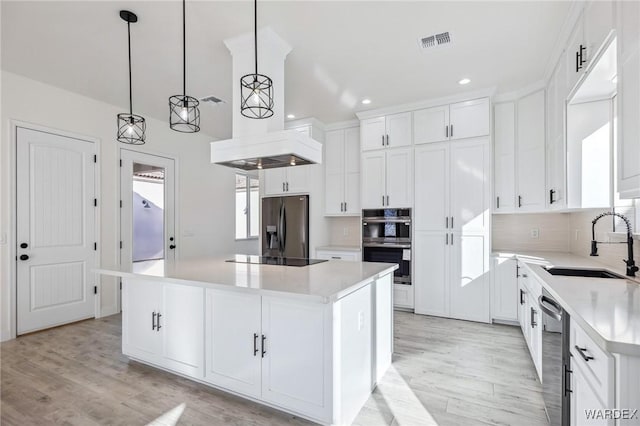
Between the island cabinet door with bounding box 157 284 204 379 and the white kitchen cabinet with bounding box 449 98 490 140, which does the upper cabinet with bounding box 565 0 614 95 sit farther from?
the island cabinet door with bounding box 157 284 204 379

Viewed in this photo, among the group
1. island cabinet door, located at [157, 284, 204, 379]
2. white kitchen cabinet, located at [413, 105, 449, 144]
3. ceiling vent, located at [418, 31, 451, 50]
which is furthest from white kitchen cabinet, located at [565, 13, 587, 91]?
island cabinet door, located at [157, 284, 204, 379]

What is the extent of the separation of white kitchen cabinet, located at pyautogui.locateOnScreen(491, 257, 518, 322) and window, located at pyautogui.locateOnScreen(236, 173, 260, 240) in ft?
15.2

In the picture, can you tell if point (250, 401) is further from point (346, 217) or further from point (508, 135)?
point (508, 135)

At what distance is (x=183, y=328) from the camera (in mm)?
2361

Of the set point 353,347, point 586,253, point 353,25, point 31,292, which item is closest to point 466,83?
point 353,25

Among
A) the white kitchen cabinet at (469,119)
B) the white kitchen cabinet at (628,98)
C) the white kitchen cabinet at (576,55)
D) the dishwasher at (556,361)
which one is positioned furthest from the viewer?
the white kitchen cabinet at (469,119)

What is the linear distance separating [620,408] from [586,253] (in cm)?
269

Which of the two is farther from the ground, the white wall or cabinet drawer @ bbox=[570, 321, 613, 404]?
the white wall

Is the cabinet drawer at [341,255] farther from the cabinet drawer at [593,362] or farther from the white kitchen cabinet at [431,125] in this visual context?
the cabinet drawer at [593,362]

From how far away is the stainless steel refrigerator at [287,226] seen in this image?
4.70 m

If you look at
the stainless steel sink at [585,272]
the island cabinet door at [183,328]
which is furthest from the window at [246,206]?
the stainless steel sink at [585,272]

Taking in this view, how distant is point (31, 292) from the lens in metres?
3.49

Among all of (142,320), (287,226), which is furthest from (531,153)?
(142,320)

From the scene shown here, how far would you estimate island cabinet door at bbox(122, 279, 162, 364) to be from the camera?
2.52 meters
